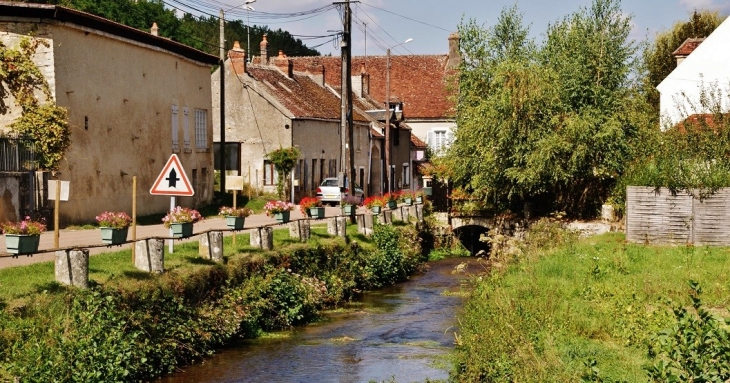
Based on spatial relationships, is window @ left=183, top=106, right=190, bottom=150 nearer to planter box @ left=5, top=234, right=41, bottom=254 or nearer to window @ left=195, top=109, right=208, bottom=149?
window @ left=195, top=109, right=208, bottom=149

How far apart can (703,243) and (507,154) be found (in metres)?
10.1

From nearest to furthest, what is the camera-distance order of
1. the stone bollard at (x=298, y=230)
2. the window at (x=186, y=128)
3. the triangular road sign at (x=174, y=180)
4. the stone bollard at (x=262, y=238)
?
the triangular road sign at (x=174, y=180)
the stone bollard at (x=262, y=238)
the stone bollard at (x=298, y=230)
the window at (x=186, y=128)

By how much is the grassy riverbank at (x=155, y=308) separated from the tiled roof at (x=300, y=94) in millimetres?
19466

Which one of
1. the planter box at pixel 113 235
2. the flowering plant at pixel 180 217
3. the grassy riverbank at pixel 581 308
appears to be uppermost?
the flowering plant at pixel 180 217

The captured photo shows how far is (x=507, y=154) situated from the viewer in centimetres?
3653

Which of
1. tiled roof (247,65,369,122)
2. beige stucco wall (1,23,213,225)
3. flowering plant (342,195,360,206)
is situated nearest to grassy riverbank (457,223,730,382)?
flowering plant (342,195,360,206)

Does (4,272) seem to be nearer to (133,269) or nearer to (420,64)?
(133,269)

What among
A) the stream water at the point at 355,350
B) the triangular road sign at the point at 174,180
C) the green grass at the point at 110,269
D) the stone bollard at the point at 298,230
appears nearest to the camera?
the green grass at the point at 110,269

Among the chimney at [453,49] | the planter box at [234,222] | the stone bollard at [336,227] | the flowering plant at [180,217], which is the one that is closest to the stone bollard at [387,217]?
the stone bollard at [336,227]

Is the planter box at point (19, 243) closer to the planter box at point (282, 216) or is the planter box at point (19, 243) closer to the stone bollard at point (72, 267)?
the stone bollard at point (72, 267)

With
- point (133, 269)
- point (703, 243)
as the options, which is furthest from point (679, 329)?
point (703, 243)

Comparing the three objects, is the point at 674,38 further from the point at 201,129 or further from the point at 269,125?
the point at 201,129

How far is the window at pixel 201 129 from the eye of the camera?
37969 mm

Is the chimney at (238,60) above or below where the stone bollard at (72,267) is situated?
above
